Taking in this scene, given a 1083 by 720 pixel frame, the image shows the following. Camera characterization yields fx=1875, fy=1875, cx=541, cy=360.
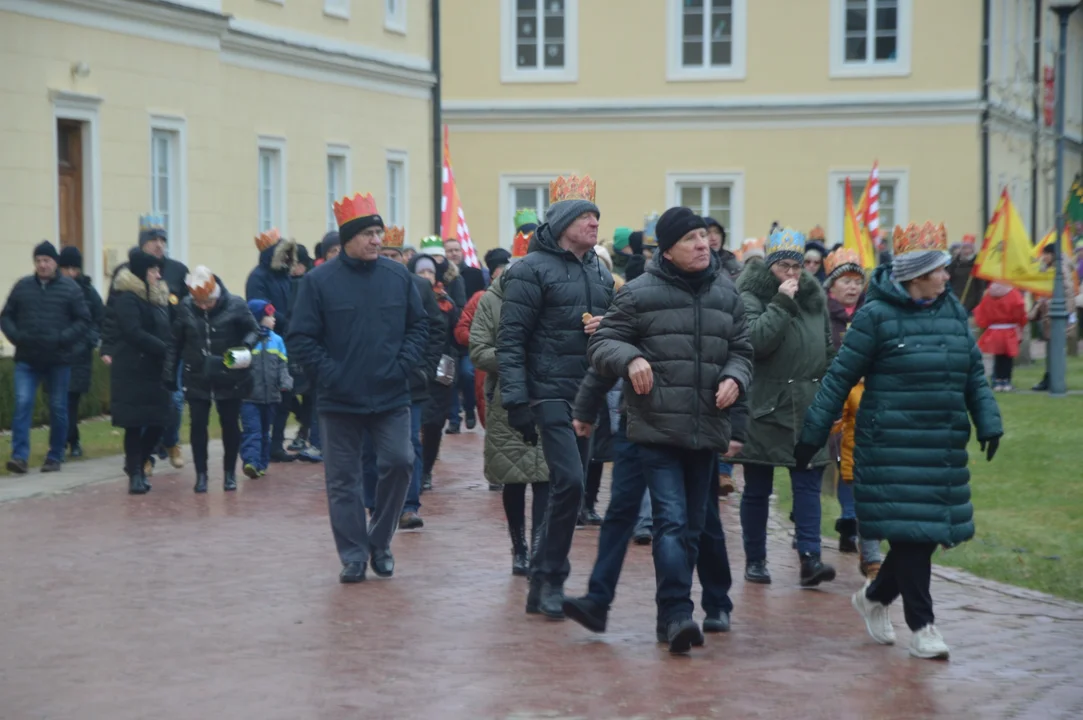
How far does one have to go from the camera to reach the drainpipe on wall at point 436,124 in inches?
1249

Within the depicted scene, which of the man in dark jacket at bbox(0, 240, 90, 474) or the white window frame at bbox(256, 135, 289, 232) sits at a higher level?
the white window frame at bbox(256, 135, 289, 232)

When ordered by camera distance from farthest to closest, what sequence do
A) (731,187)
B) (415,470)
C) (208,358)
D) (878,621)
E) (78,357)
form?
(731,187)
(78,357)
(208,358)
(415,470)
(878,621)

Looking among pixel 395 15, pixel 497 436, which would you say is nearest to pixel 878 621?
pixel 497 436

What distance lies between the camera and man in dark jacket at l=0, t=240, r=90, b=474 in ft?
51.0

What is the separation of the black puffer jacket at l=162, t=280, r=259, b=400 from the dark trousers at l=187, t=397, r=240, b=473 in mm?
82

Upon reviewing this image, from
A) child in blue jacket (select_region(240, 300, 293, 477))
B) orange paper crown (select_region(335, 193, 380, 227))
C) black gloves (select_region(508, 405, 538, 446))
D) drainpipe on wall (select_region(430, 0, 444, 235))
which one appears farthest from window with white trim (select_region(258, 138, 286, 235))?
black gloves (select_region(508, 405, 538, 446))

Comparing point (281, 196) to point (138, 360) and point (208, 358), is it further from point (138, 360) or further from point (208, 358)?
point (208, 358)

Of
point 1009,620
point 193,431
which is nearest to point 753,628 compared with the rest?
point 1009,620

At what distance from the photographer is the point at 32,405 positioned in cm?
1567

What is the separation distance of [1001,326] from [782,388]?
554 inches

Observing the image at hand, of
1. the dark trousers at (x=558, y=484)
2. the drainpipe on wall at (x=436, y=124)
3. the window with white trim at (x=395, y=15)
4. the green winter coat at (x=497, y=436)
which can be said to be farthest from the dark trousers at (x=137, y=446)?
the drainpipe on wall at (x=436, y=124)

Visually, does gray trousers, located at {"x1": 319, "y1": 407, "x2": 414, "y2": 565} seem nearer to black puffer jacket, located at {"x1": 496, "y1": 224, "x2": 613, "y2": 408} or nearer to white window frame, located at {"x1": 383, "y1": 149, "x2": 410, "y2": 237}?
black puffer jacket, located at {"x1": 496, "y1": 224, "x2": 613, "y2": 408}

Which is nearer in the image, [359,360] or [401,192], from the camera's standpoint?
[359,360]

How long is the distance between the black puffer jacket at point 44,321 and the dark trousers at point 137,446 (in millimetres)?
1478
